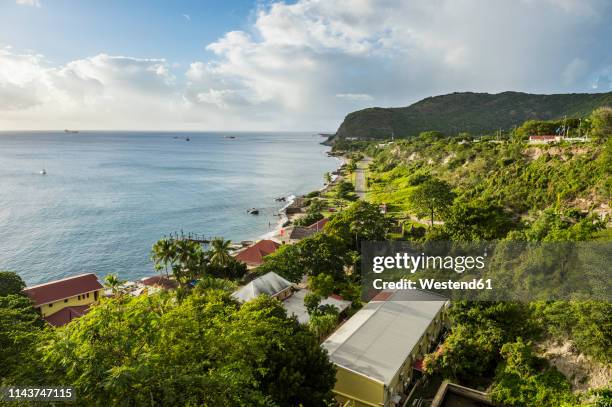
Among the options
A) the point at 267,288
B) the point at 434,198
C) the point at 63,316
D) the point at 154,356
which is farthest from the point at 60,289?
the point at 434,198

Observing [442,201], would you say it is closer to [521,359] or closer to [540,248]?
[540,248]

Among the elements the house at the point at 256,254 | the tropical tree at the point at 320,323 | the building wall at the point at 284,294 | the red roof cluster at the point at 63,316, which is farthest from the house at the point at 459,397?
the house at the point at 256,254

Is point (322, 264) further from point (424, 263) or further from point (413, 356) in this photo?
point (413, 356)

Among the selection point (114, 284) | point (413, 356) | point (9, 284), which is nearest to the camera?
point (114, 284)

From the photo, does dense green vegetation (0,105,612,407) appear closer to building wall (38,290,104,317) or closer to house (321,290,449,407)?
house (321,290,449,407)

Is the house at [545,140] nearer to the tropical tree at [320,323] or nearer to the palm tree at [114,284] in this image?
the tropical tree at [320,323]

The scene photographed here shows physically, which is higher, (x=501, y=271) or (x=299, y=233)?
(x=501, y=271)

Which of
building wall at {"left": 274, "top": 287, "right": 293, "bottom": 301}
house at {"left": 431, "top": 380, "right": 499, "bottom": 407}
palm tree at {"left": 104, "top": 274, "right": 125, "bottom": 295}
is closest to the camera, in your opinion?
palm tree at {"left": 104, "top": 274, "right": 125, "bottom": 295}

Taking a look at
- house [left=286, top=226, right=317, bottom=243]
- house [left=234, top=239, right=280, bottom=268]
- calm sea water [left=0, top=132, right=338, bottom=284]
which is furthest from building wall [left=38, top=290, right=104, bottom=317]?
house [left=286, top=226, right=317, bottom=243]
